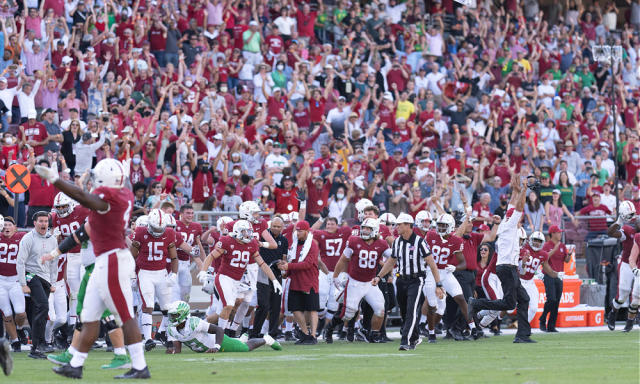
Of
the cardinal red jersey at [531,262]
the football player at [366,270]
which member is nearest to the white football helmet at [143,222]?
the football player at [366,270]

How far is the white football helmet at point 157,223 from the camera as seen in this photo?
1441 centimetres

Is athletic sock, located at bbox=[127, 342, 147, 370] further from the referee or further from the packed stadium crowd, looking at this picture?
the referee

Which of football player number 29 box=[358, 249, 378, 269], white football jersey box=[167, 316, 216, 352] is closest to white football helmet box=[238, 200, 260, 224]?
football player number 29 box=[358, 249, 378, 269]

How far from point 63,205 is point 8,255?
104cm

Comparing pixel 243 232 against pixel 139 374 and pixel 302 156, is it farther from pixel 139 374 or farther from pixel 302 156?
pixel 302 156

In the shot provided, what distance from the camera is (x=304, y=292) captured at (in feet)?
52.0

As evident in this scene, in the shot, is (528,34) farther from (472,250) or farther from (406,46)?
(472,250)

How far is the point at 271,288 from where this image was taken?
15922mm

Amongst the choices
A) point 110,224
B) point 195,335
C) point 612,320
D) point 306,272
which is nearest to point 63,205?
point 195,335

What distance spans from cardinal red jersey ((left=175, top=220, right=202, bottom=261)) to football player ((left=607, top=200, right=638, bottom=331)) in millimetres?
6380

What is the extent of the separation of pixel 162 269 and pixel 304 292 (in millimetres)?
2136

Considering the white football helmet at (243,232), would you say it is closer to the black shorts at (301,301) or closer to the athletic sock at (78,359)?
the black shorts at (301,301)

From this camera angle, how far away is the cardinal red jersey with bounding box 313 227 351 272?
55.9 feet

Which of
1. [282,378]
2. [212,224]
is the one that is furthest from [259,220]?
[282,378]
